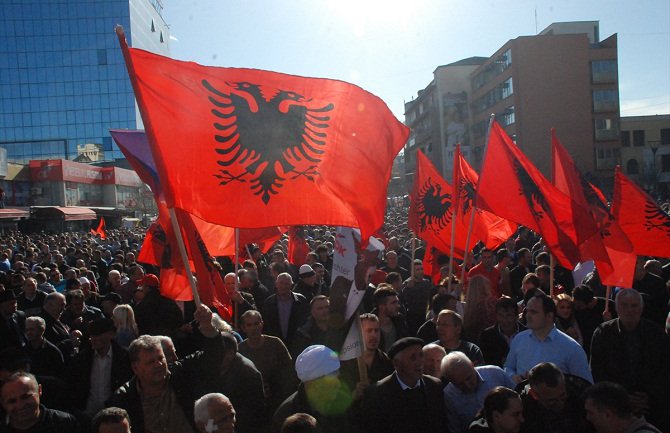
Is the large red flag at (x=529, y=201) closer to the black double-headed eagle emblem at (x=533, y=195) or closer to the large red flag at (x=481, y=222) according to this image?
the black double-headed eagle emblem at (x=533, y=195)

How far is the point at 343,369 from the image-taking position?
4.59 meters

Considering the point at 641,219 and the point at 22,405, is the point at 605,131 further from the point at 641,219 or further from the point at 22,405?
the point at 22,405

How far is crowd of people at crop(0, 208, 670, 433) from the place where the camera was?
147 inches

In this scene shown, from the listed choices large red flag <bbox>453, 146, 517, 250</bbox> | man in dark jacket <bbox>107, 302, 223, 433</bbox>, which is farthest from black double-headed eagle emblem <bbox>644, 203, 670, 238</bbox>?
man in dark jacket <bbox>107, 302, 223, 433</bbox>

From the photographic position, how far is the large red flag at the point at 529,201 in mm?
6699

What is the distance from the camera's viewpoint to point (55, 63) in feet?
295

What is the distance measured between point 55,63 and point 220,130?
316 ft

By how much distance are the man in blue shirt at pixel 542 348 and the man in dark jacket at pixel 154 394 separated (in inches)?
94.6

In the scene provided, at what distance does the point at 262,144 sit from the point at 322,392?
77.3 inches

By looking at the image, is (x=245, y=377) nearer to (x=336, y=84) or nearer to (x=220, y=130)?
(x=220, y=130)

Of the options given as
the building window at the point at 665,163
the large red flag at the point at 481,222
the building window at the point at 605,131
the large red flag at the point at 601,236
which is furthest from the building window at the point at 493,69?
the large red flag at the point at 601,236

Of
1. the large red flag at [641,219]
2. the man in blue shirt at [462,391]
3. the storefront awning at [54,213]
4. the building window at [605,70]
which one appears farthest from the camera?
the building window at [605,70]

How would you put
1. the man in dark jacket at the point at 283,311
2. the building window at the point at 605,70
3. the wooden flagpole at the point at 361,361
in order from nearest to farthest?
the wooden flagpole at the point at 361,361 < the man in dark jacket at the point at 283,311 < the building window at the point at 605,70

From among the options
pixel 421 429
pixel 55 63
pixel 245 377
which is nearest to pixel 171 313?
pixel 245 377
